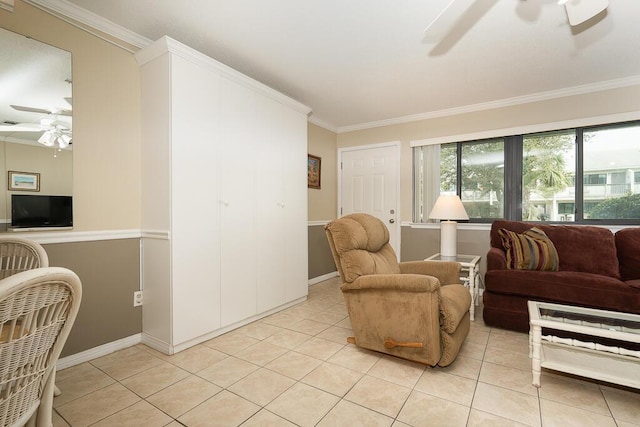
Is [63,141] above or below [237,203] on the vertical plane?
above

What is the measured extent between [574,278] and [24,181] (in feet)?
13.1

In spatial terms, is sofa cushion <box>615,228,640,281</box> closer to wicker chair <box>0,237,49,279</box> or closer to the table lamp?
the table lamp

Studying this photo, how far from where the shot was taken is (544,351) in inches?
74.5

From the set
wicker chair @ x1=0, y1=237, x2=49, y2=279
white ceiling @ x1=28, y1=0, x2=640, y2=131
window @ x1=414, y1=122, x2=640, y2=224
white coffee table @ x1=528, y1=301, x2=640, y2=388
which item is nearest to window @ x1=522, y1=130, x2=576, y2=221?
window @ x1=414, y1=122, x2=640, y2=224

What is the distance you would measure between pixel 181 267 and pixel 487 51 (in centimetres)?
306

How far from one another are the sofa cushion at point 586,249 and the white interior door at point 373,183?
6.17 feet

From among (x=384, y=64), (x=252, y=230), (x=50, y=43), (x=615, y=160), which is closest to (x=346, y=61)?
(x=384, y=64)

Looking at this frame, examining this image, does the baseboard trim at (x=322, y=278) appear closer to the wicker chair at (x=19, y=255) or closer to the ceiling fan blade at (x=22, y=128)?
the wicker chair at (x=19, y=255)

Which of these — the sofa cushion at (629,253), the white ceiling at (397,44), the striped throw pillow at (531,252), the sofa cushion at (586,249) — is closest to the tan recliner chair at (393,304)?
the striped throw pillow at (531,252)

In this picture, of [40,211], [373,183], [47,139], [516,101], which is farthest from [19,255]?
[516,101]

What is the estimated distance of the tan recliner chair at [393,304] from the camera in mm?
1864

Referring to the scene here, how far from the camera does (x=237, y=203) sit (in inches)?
105

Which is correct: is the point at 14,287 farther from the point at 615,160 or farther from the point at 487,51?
the point at 615,160

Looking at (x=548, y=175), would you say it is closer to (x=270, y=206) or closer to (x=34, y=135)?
(x=270, y=206)
